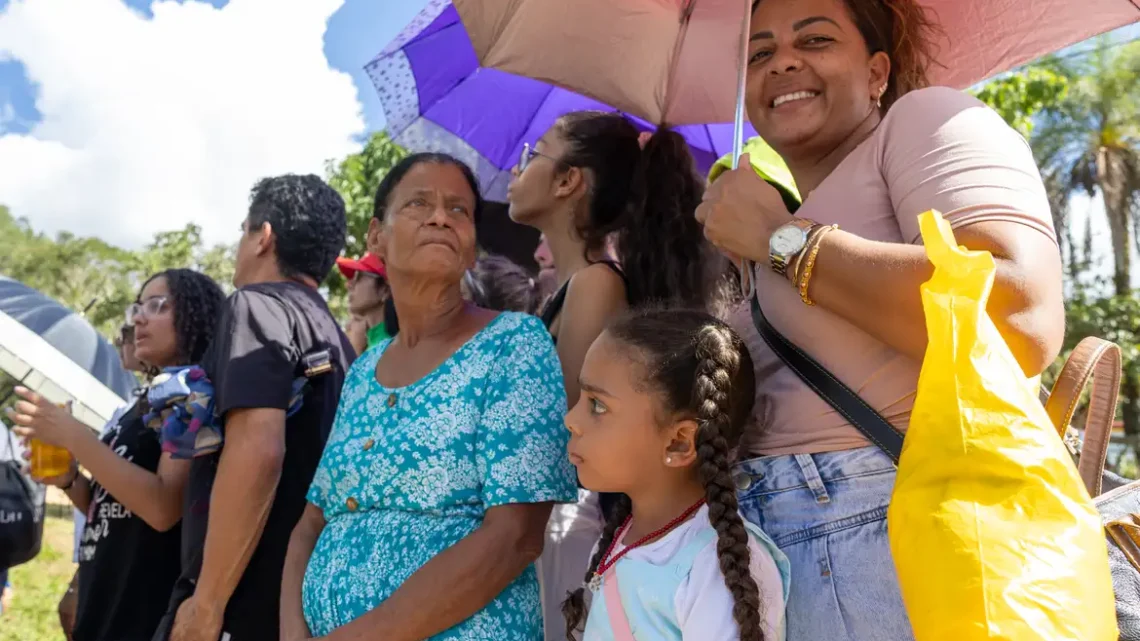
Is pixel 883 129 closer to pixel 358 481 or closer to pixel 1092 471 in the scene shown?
pixel 1092 471

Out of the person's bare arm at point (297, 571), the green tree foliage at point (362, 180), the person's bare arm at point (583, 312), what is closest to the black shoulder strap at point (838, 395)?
the person's bare arm at point (583, 312)

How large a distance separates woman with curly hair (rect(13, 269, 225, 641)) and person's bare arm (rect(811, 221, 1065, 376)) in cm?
218

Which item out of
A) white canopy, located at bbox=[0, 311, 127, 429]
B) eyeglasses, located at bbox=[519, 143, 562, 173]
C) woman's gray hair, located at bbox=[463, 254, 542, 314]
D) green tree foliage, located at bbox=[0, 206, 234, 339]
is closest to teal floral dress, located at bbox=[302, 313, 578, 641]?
eyeglasses, located at bbox=[519, 143, 562, 173]

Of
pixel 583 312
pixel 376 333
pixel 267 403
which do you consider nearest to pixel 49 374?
pixel 376 333

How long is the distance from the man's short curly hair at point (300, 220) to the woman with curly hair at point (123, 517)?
0.33 m

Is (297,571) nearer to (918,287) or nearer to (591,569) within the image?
(591,569)

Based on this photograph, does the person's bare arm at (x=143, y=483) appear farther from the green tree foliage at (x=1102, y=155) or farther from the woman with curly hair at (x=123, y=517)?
the green tree foliage at (x=1102, y=155)

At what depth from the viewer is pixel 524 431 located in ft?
7.00

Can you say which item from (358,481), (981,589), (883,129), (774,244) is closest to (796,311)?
(774,244)

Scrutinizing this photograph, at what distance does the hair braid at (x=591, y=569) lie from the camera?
198 cm

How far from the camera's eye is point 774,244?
168 centimetres

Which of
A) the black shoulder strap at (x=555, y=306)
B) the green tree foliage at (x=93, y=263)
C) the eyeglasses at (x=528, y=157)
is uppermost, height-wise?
the eyeglasses at (x=528, y=157)

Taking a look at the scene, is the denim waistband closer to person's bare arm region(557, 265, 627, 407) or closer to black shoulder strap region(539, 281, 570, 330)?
person's bare arm region(557, 265, 627, 407)

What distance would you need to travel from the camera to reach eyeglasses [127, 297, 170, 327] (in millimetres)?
3578
